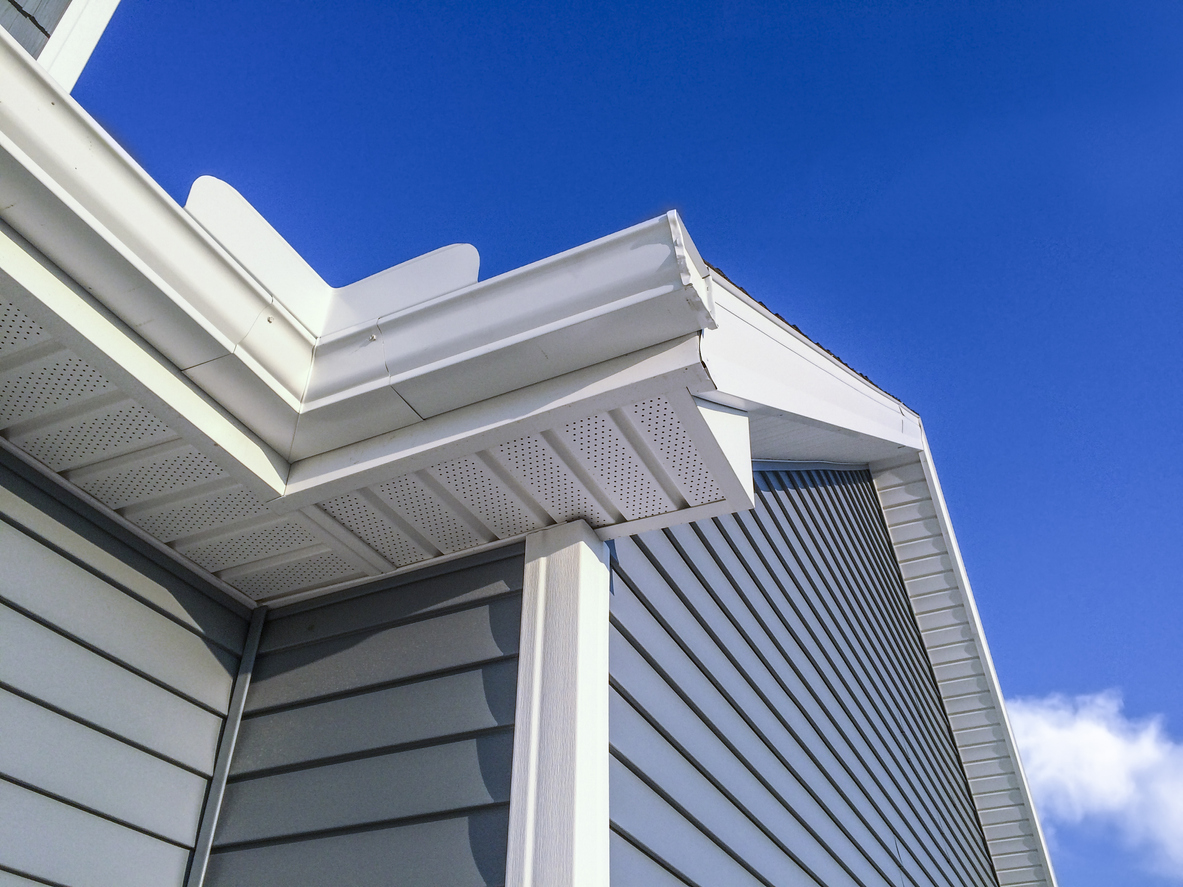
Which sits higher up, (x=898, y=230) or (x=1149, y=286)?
(x=1149, y=286)

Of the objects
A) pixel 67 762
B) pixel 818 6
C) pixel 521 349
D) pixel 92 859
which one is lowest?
pixel 92 859

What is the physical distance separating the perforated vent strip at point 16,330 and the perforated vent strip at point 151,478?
16.0 inches

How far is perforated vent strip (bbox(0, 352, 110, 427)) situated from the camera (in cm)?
194

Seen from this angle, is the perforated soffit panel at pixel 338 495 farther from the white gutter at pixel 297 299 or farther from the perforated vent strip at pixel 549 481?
the white gutter at pixel 297 299

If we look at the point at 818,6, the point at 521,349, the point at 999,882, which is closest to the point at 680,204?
the point at 521,349

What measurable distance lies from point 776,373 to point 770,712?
1368 millimetres

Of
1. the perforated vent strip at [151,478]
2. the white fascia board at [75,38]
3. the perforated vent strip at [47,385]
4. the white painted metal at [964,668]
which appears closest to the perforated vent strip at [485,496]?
the perforated vent strip at [151,478]

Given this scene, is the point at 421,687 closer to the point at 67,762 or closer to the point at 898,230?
the point at 67,762

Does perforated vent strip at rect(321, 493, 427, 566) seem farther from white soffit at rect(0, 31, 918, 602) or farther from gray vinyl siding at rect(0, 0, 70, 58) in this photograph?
gray vinyl siding at rect(0, 0, 70, 58)

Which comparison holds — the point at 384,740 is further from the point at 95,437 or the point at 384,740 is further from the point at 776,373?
the point at 776,373

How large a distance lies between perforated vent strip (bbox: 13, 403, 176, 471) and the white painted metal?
20.1ft

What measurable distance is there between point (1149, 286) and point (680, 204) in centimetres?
4194

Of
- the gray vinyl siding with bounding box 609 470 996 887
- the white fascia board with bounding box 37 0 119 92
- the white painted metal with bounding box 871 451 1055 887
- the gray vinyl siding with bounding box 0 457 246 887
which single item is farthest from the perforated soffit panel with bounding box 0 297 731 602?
the white painted metal with bounding box 871 451 1055 887

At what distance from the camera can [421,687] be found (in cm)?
234
